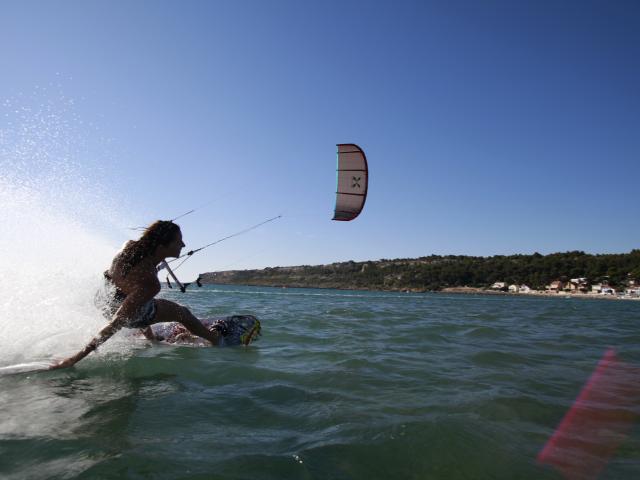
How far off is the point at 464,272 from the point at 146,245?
Result: 156 metres

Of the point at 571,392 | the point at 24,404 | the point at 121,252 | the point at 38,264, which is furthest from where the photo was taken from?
the point at 38,264

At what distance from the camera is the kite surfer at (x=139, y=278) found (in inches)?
207

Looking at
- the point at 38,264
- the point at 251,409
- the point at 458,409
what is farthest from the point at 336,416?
the point at 38,264

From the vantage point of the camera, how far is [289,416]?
350 centimetres

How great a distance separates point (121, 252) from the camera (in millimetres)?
5590

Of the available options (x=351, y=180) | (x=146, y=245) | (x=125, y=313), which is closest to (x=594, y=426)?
(x=125, y=313)

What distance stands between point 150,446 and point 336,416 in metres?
1.59

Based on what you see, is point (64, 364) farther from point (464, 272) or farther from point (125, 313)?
point (464, 272)

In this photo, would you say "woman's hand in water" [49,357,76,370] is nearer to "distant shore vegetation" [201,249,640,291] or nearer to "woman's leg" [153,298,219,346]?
"woman's leg" [153,298,219,346]

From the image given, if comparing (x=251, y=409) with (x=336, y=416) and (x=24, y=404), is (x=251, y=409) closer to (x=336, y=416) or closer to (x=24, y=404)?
(x=336, y=416)

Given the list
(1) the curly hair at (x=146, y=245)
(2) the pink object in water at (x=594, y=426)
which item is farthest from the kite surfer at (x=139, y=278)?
(2) the pink object in water at (x=594, y=426)

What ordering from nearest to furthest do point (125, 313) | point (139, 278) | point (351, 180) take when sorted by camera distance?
point (125, 313), point (139, 278), point (351, 180)

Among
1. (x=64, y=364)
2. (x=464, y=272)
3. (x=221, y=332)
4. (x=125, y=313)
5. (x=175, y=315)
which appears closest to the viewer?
(x=64, y=364)

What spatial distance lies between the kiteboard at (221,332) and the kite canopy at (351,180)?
883cm
